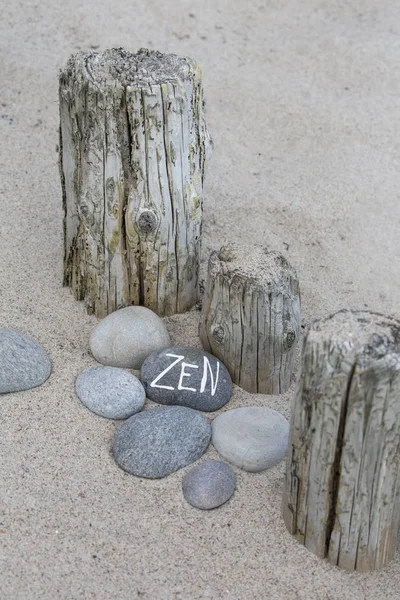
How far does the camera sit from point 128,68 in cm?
369

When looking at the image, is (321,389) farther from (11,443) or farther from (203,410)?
(11,443)

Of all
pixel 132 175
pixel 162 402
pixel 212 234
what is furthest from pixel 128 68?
pixel 162 402

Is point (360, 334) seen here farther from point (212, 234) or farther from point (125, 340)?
point (212, 234)

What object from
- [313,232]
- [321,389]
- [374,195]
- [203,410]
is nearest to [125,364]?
[203,410]

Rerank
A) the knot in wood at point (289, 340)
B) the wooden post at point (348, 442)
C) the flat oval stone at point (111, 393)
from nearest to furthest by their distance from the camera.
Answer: the wooden post at point (348, 442), the flat oval stone at point (111, 393), the knot in wood at point (289, 340)

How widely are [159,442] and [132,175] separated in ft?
4.13

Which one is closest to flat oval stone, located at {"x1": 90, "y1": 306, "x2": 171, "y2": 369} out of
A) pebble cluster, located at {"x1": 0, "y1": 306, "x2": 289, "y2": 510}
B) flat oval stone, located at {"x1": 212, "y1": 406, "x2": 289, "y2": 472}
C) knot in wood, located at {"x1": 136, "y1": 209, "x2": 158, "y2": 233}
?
pebble cluster, located at {"x1": 0, "y1": 306, "x2": 289, "y2": 510}

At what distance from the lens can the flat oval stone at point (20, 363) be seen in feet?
11.8

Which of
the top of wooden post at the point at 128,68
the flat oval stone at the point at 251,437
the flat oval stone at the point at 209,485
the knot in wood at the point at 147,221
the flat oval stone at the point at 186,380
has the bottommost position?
the flat oval stone at the point at 209,485

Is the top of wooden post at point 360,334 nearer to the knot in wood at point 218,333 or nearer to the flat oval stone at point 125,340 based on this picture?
the knot in wood at point 218,333

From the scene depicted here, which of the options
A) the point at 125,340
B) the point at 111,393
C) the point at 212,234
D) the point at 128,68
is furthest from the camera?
the point at 212,234

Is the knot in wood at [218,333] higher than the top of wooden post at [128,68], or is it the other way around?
the top of wooden post at [128,68]

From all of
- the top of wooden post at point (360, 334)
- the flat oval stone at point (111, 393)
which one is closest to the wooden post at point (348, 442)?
the top of wooden post at point (360, 334)

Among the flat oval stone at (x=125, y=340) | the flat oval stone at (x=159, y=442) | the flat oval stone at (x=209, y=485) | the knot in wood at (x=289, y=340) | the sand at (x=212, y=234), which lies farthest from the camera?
the flat oval stone at (x=125, y=340)
